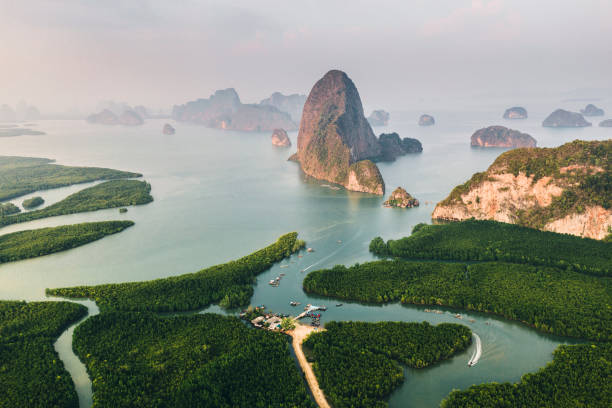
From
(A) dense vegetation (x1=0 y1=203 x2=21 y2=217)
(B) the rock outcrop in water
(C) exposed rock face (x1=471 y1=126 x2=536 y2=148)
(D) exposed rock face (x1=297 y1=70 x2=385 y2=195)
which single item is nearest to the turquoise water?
(D) exposed rock face (x1=297 y1=70 x2=385 y2=195)

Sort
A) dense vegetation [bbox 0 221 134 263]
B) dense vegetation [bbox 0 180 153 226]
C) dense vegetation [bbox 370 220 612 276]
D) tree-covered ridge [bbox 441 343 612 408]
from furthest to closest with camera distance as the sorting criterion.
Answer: dense vegetation [bbox 0 180 153 226] < dense vegetation [bbox 0 221 134 263] < dense vegetation [bbox 370 220 612 276] < tree-covered ridge [bbox 441 343 612 408]

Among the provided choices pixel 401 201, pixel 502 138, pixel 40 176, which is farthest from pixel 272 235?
pixel 502 138

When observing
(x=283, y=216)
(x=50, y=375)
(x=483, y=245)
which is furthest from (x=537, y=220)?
(x=50, y=375)

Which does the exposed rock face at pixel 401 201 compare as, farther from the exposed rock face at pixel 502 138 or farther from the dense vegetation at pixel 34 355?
the exposed rock face at pixel 502 138

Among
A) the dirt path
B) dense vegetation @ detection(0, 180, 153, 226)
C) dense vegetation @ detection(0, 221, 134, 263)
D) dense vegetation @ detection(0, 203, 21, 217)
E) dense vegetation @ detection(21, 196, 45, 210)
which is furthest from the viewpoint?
dense vegetation @ detection(21, 196, 45, 210)

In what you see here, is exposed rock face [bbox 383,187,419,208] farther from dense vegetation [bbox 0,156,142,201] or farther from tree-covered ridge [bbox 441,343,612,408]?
dense vegetation [bbox 0,156,142,201]

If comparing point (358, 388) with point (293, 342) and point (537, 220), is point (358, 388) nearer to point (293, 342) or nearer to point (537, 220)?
point (293, 342)
